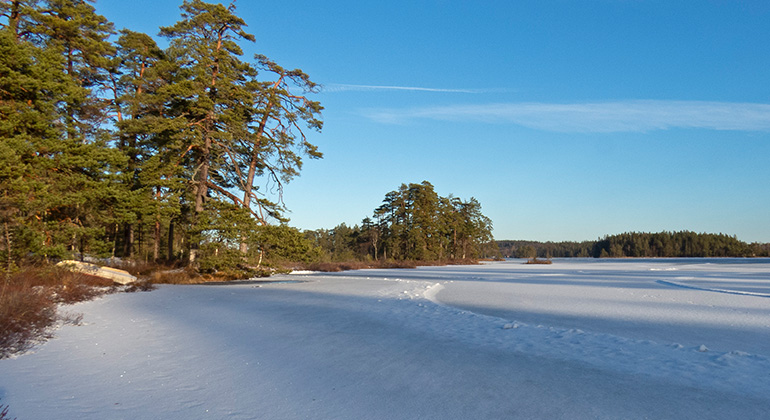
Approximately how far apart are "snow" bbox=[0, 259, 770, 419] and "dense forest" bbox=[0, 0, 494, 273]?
7999 millimetres

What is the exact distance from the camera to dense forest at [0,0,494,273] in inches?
548

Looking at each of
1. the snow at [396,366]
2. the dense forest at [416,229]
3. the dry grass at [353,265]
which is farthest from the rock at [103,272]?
the dense forest at [416,229]

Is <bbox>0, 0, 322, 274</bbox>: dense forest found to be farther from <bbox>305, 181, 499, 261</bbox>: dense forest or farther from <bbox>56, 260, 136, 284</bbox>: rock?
<bbox>305, 181, 499, 261</bbox>: dense forest

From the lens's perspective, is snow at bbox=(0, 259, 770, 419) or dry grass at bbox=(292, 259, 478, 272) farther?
dry grass at bbox=(292, 259, 478, 272)

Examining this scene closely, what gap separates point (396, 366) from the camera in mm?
5129

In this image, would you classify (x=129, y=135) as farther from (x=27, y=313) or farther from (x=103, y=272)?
(x=27, y=313)

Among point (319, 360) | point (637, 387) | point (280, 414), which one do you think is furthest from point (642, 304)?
point (280, 414)

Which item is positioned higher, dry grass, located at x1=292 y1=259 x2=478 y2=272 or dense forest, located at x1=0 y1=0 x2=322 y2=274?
dense forest, located at x1=0 y1=0 x2=322 y2=274

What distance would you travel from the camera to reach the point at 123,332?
720 cm

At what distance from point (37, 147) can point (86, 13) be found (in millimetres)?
10623

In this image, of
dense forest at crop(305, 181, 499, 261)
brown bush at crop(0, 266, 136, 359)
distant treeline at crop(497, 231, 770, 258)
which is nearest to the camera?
brown bush at crop(0, 266, 136, 359)

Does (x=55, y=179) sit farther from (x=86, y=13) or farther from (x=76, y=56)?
(x=86, y=13)

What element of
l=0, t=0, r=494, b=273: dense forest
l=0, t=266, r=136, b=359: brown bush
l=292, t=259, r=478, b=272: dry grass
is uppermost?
l=0, t=0, r=494, b=273: dense forest

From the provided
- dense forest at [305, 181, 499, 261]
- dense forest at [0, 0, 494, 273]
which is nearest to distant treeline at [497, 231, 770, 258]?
dense forest at [305, 181, 499, 261]
